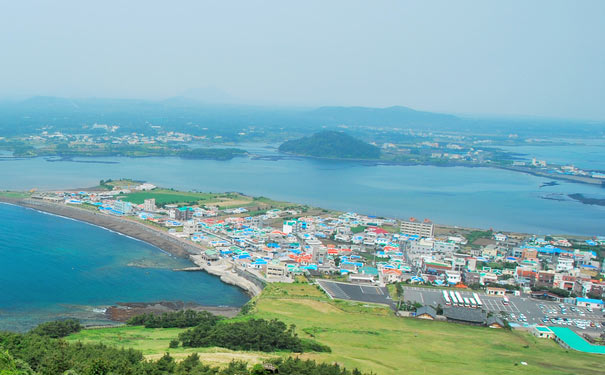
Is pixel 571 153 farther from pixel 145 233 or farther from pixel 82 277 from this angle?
pixel 82 277

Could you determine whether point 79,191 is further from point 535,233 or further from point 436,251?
point 535,233

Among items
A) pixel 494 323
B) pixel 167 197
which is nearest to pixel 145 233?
pixel 167 197

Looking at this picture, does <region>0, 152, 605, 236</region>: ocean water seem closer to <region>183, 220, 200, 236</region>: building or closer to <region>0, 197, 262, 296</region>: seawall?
<region>0, 197, 262, 296</region>: seawall

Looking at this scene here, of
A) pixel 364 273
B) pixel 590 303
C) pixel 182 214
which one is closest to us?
pixel 590 303

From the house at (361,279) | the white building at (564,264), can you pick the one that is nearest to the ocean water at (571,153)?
the white building at (564,264)

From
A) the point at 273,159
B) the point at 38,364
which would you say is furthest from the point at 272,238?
the point at 273,159
